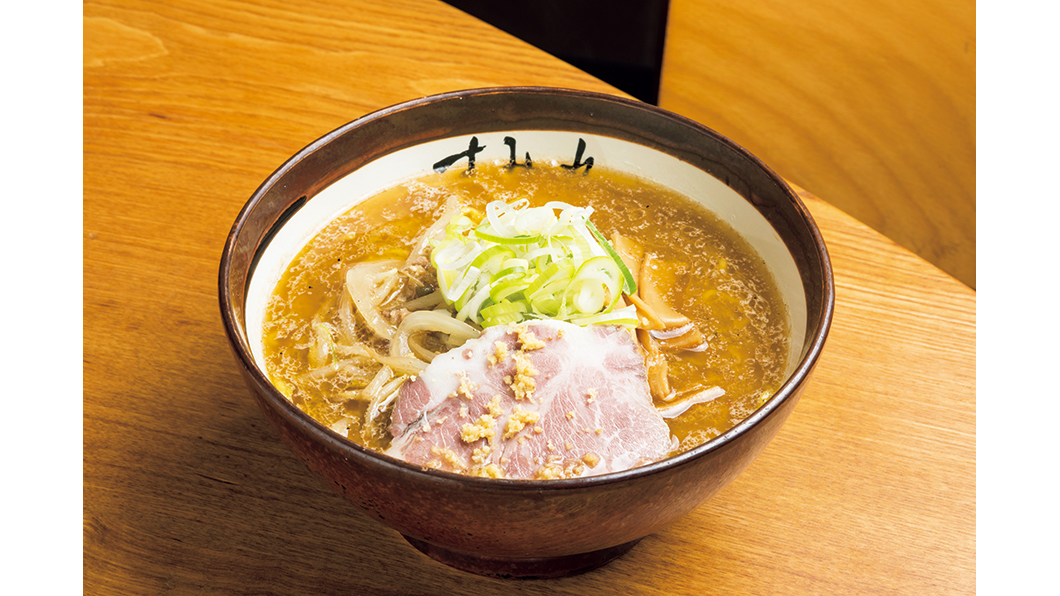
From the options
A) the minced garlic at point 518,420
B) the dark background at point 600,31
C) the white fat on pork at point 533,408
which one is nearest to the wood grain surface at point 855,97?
the dark background at point 600,31

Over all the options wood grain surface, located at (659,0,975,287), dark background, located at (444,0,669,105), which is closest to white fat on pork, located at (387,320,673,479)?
wood grain surface, located at (659,0,975,287)

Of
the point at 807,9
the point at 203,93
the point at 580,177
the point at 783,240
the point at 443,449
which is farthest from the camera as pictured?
the point at 807,9

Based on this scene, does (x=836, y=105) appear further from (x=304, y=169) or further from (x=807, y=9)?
(x=304, y=169)

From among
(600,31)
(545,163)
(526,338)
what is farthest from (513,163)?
(600,31)

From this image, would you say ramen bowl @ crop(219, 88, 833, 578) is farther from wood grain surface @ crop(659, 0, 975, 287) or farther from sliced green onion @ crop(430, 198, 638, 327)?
wood grain surface @ crop(659, 0, 975, 287)

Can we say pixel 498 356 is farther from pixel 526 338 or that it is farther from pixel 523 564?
pixel 523 564

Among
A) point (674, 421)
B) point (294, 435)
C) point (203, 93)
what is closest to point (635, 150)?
point (674, 421)
